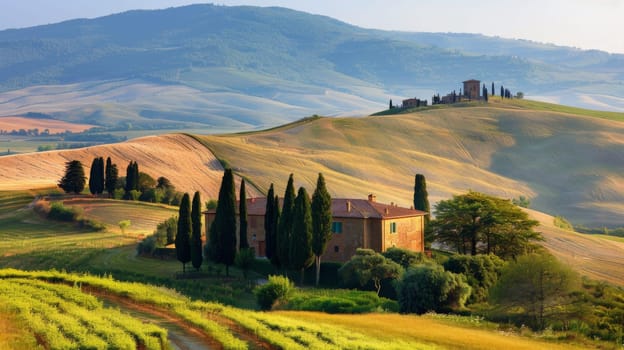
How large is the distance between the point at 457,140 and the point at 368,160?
120 ft

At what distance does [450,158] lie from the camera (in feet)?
569

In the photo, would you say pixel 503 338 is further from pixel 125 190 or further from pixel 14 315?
pixel 125 190

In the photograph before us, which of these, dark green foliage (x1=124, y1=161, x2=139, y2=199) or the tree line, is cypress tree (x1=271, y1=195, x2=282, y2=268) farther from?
the tree line

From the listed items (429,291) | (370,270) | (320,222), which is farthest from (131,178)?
(429,291)

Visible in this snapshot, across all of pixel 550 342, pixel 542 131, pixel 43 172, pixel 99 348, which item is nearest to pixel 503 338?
pixel 550 342

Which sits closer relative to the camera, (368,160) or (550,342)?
(550,342)

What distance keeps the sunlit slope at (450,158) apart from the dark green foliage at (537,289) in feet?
229

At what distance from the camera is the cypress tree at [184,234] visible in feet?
206

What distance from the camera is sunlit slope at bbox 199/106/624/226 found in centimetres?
13675

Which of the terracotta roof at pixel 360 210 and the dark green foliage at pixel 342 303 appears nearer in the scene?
the dark green foliage at pixel 342 303

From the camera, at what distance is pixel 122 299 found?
129ft

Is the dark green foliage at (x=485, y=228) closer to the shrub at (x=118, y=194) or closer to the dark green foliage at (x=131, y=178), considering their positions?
the dark green foliage at (x=131, y=178)

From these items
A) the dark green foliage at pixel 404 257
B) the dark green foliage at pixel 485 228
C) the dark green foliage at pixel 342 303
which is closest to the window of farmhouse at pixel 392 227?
the dark green foliage at pixel 404 257

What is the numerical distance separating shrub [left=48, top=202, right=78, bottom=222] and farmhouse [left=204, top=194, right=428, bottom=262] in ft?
58.1
